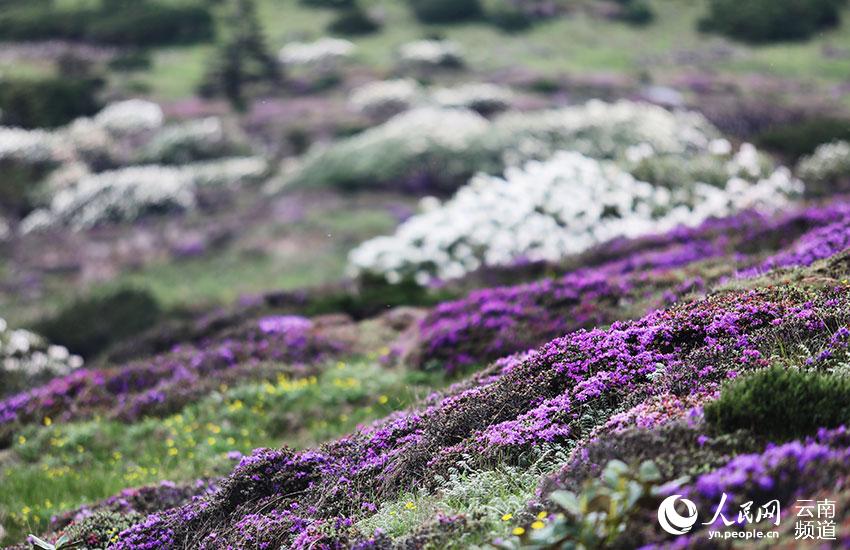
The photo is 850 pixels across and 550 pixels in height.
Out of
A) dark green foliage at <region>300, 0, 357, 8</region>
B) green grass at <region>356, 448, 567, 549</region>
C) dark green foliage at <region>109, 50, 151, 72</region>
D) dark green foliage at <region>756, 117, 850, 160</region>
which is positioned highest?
green grass at <region>356, 448, 567, 549</region>

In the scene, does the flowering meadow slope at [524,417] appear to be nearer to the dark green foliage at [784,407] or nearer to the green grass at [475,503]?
the green grass at [475,503]

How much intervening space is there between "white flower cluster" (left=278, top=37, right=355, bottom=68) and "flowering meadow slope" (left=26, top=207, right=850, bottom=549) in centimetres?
3221

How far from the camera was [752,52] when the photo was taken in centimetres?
3791

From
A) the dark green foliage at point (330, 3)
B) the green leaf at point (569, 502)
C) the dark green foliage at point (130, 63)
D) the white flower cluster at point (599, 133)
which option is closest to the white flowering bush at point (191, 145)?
the white flower cluster at point (599, 133)

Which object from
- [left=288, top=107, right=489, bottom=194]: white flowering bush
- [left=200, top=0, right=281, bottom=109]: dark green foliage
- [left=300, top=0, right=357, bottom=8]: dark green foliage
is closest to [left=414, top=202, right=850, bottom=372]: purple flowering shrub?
[left=288, top=107, right=489, bottom=194]: white flowering bush

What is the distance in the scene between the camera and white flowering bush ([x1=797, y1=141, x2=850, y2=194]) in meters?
17.7

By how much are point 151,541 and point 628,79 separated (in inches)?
1195

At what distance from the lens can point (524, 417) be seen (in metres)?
5.13

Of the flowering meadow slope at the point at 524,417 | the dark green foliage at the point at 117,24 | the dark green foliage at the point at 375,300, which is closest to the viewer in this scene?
the flowering meadow slope at the point at 524,417

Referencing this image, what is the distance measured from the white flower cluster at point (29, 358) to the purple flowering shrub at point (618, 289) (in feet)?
19.3

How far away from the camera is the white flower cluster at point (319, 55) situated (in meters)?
36.3

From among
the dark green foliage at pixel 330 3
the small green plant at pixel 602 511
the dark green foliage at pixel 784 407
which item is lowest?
the dark green foliage at pixel 330 3

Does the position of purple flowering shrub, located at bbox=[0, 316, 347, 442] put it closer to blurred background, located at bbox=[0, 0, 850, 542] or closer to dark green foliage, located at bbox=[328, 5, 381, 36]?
blurred background, located at bbox=[0, 0, 850, 542]

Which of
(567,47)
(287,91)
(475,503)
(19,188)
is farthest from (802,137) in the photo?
(19,188)
